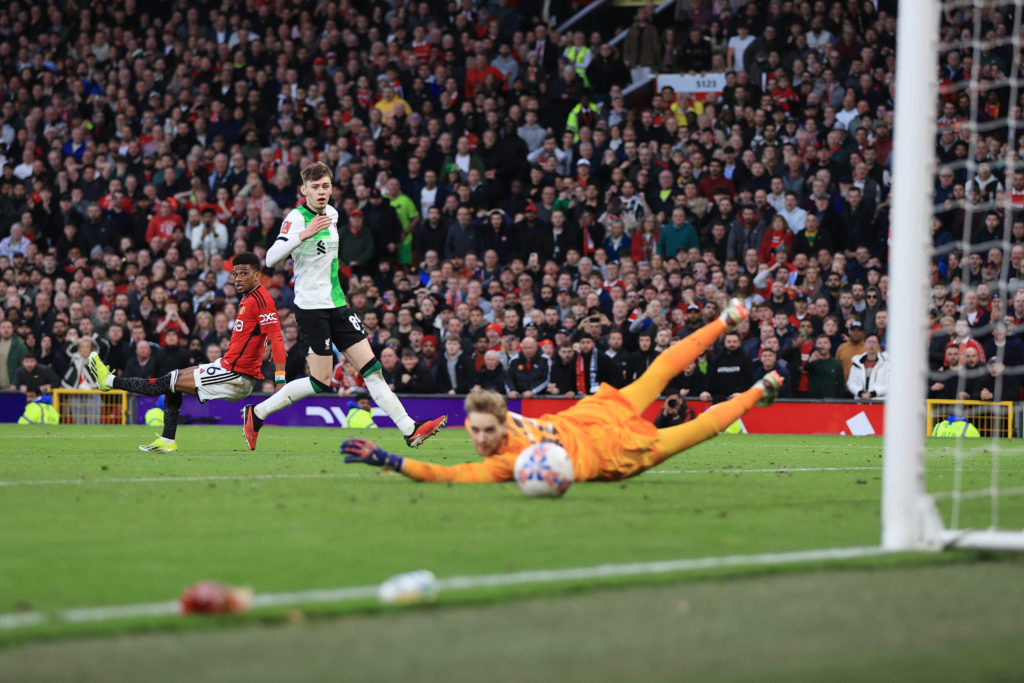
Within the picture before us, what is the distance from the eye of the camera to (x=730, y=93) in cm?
2112

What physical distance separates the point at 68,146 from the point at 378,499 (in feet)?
66.8

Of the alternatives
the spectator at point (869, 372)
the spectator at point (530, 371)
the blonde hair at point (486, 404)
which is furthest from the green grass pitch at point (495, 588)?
the spectator at point (530, 371)

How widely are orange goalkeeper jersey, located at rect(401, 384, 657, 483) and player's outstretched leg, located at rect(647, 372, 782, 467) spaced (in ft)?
0.26

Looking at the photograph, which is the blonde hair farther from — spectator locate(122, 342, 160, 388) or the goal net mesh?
spectator locate(122, 342, 160, 388)

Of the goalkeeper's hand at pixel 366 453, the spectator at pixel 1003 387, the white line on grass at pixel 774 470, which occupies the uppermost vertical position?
the goalkeeper's hand at pixel 366 453

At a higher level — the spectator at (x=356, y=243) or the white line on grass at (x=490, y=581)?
the spectator at (x=356, y=243)

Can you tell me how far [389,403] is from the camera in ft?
38.7

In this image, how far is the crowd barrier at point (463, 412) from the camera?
681 inches

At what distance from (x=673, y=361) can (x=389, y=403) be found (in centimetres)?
412

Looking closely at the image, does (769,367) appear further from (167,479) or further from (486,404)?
(486,404)

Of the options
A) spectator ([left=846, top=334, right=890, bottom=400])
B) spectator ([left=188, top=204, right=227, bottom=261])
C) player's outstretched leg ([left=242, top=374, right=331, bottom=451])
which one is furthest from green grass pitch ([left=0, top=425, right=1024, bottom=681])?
spectator ([left=188, top=204, right=227, bottom=261])

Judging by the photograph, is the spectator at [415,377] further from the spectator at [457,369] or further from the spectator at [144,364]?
the spectator at [144,364]

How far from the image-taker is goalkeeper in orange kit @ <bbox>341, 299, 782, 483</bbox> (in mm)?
7730

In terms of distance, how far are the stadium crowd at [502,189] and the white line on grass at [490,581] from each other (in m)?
10.6
